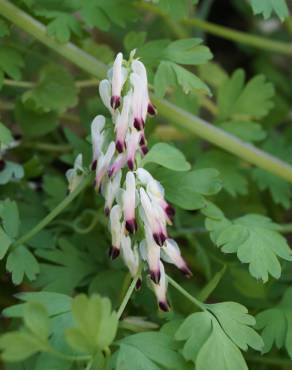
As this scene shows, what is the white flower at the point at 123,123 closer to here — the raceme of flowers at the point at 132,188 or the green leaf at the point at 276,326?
the raceme of flowers at the point at 132,188

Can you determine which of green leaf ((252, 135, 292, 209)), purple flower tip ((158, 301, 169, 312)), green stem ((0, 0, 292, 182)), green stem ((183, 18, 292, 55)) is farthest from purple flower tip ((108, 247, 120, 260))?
green stem ((183, 18, 292, 55))

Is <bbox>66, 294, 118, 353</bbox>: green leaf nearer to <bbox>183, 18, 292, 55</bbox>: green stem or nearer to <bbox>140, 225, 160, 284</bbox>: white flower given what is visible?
<bbox>140, 225, 160, 284</bbox>: white flower

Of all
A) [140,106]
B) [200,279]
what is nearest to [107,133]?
[140,106]

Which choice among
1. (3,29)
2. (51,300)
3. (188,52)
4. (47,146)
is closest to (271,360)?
(51,300)

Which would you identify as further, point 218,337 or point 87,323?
point 218,337

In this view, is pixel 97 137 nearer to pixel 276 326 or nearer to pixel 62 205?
pixel 62 205
